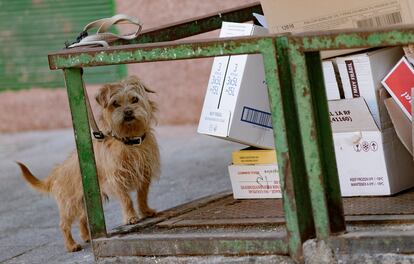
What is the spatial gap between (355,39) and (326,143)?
1.58 ft

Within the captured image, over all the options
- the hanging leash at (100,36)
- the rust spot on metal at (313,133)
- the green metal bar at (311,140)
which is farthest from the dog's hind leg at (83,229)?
the rust spot on metal at (313,133)

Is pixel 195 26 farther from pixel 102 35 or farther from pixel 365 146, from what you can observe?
pixel 365 146

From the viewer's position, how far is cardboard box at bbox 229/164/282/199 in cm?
503

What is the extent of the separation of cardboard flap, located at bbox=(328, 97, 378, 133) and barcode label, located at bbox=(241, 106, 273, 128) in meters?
0.46

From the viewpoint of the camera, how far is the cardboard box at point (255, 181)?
198 inches

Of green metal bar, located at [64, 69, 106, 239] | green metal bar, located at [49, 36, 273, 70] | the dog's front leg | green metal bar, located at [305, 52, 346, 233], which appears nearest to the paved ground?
the dog's front leg

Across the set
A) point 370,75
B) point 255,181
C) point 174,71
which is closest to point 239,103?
point 255,181

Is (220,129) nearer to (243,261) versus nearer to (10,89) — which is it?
(243,261)

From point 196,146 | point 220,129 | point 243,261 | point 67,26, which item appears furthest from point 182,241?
point 67,26

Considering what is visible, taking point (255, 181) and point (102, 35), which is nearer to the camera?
point (102, 35)

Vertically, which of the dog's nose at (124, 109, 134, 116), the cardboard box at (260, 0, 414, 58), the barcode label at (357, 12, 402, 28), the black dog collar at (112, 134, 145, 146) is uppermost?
the cardboard box at (260, 0, 414, 58)

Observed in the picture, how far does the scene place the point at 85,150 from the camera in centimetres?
450

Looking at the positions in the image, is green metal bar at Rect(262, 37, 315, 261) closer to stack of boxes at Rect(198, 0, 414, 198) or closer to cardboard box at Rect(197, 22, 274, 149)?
stack of boxes at Rect(198, 0, 414, 198)

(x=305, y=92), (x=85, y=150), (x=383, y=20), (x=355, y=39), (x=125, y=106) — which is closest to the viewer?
(x=355, y=39)
